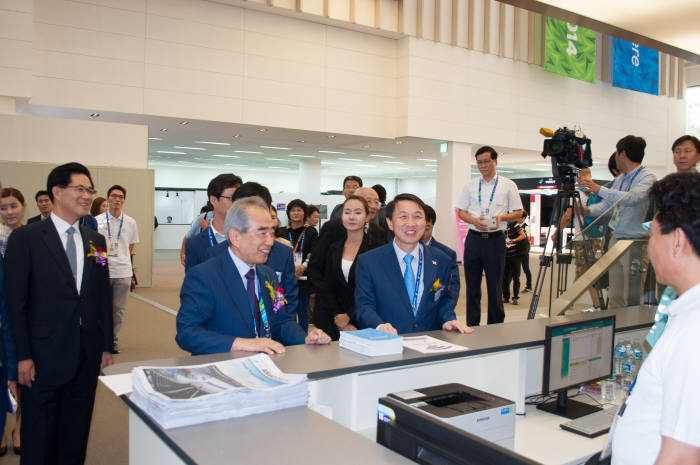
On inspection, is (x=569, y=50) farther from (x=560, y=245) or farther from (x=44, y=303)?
(x=44, y=303)

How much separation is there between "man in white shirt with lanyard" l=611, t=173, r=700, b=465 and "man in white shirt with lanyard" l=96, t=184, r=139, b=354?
4925mm

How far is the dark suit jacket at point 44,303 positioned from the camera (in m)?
2.69

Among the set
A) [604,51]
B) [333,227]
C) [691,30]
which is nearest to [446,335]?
[333,227]

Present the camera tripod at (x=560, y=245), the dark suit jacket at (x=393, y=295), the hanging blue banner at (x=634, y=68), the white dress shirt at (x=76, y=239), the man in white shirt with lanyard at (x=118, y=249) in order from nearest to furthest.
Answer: the white dress shirt at (x=76, y=239) < the dark suit jacket at (x=393, y=295) < the camera tripod at (x=560, y=245) < the man in white shirt with lanyard at (x=118, y=249) < the hanging blue banner at (x=634, y=68)

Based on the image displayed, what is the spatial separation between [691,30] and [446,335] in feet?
9.27

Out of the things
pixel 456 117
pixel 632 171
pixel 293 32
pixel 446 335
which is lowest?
pixel 446 335

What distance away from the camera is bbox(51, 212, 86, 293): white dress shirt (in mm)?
2855

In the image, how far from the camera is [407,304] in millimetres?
2959

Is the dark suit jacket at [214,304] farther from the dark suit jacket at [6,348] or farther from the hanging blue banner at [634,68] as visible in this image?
the hanging blue banner at [634,68]

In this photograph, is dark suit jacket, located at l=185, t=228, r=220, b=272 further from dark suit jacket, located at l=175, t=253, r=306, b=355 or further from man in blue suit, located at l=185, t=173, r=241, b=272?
dark suit jacket, located at l=175, t=253, r=306, b=355

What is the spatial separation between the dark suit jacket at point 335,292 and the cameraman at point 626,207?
67.6 inches

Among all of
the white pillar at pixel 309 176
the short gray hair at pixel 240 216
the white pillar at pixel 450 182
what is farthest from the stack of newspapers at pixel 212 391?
the white pillar at pixel 309 176

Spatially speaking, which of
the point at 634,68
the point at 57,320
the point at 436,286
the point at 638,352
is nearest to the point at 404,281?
the point at 436,286

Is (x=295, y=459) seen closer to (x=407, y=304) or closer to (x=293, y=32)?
(x=407, y=304)
